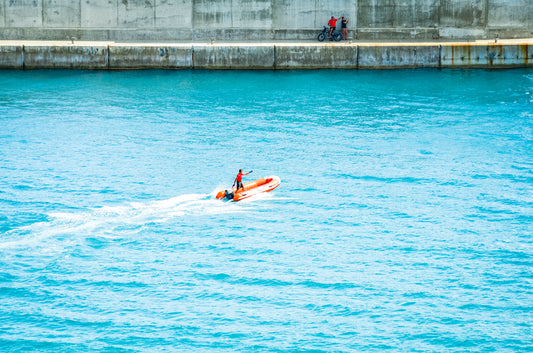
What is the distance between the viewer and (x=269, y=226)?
34438 mm

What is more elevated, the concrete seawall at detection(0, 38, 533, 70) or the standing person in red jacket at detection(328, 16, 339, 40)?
the standing person in red jacket at detection(328, 16, 339, 40)

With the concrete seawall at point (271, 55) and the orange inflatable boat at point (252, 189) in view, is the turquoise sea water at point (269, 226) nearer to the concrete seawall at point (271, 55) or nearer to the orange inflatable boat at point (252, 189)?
the orange inflatable boat at point (252, 189)

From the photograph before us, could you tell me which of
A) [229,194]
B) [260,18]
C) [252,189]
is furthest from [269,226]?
[260,18]

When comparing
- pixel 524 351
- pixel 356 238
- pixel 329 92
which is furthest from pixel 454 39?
pixel 524 351

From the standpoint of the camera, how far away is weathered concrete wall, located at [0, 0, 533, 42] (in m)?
66.9

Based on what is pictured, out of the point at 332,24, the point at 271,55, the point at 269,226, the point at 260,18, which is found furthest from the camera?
the point at 260,18

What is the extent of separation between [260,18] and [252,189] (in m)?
32.9

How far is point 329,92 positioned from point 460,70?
13.9 metres

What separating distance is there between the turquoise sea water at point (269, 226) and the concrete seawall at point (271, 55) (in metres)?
9.25

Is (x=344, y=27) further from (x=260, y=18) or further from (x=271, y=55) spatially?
(x=260, y=18)

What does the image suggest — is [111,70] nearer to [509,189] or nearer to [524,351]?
[509,189]

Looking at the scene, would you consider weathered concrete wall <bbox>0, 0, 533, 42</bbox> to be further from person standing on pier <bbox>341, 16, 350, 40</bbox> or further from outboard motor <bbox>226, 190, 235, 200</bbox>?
outboard motor <bbox>226, 190, 235, 200</bbox>

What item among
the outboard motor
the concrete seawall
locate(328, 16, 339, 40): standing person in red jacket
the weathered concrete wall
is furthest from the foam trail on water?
the weathered concrete wall

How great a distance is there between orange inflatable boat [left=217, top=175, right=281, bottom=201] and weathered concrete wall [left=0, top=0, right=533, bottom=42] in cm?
3139
